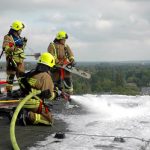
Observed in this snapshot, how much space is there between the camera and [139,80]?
120688mm

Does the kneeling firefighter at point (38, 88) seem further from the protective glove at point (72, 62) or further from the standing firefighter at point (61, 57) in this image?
the protective glove at point (72, 62)

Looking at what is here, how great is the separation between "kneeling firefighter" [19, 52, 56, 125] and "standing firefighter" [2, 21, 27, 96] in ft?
7.35

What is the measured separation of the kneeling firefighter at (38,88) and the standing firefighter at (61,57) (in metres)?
3.42

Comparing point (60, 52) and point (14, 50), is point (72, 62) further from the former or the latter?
point (14, 50)

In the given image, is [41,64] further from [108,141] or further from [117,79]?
[117,79]

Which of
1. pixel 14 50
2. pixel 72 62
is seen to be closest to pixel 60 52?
pixel 72 62

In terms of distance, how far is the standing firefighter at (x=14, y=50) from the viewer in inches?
439

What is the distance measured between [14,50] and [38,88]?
9.83 ft

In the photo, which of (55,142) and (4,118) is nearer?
(55,142)

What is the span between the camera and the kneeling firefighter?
339 inches

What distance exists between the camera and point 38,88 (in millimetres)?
8633

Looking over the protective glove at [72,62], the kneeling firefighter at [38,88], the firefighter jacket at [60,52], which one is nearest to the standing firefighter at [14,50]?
the firefighter jacket at [60,52]

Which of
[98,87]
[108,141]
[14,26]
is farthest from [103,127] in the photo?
[98,87]

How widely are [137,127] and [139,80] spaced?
372ft
